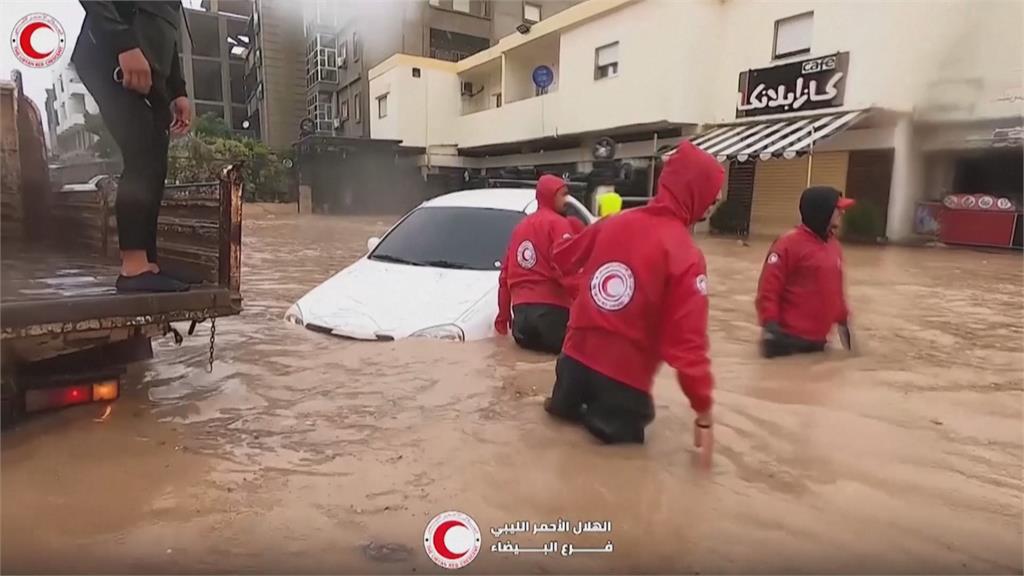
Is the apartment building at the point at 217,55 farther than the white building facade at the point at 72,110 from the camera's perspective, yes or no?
Yes

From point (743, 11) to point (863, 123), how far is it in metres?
1.23

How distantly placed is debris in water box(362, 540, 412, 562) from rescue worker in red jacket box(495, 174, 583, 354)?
1.86 m

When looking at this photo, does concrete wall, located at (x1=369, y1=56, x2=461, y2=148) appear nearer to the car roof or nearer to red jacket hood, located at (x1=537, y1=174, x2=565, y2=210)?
the car roof

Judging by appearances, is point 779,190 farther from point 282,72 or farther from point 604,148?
point 282,72

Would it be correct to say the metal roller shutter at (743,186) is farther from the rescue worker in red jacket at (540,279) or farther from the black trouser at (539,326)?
the black trouser at (539,326)

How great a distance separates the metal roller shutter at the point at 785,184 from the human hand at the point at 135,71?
12.5 feet

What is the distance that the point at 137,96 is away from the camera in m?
1.65

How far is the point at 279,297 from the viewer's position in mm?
4996

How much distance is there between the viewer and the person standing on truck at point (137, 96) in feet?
4.88

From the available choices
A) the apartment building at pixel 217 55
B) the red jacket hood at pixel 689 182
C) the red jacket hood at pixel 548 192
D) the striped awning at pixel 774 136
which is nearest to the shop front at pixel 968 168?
the striped awning at pixel 774 136

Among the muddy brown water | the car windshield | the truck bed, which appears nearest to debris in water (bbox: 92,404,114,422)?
the muddy brown water

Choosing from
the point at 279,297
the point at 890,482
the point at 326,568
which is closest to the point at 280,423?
the point at 326,568

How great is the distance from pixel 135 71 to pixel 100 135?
24 centimetres

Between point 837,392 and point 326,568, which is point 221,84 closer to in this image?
point 326,568
